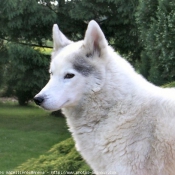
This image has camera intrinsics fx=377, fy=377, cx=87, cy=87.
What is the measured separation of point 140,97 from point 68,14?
11.0 metres

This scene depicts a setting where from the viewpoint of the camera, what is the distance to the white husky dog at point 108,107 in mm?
2941

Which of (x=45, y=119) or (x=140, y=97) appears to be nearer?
(x=140, y=97)

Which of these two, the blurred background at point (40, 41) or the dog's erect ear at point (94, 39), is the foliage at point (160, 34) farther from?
the dog's erect ear at point (94, 39)

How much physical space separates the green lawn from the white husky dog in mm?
6680

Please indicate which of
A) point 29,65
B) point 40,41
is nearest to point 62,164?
point 29,65

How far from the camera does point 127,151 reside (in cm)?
298

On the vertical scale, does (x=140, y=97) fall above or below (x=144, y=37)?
above

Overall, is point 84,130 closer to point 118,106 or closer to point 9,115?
point 118,106

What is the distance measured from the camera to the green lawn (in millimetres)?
10617

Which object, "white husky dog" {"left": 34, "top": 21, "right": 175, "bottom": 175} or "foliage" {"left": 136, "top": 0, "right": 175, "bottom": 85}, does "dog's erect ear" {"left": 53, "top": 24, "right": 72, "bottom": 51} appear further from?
"foliage" {"left": 136, "top": 0, "right": 175, "bottom": 85}

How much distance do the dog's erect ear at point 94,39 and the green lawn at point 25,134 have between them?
6816mm

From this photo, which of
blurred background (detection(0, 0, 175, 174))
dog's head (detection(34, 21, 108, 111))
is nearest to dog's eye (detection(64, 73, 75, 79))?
dog's head (detection(34, 21, 108, 111))

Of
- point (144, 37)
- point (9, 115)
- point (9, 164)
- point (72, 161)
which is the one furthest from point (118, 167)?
point (9, 115)

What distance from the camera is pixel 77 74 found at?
3166mm
